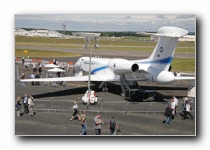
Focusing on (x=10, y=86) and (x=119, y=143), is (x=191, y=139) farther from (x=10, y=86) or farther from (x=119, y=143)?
(x=10, y=86)

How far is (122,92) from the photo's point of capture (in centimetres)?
2797

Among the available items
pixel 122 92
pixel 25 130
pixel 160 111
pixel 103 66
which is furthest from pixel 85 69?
pixel 25 130

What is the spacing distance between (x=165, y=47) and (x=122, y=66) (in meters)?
3.29

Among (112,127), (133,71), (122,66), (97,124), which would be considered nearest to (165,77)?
(133,71)

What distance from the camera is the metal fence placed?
74.4 feet

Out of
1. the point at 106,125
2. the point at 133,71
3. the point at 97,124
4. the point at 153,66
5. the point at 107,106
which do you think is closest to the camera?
the point at 97,124

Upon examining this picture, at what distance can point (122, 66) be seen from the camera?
26.1 m

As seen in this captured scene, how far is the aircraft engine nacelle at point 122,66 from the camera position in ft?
83.3

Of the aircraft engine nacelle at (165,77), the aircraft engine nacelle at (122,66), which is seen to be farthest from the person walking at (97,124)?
the aircraft engine nacelle at (122,66)

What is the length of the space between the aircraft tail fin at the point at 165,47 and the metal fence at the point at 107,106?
2938mm

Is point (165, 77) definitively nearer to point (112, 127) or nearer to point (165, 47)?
point (165, 47)

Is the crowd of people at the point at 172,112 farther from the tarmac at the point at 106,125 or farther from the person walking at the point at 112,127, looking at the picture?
the person walking at the point at 112,127

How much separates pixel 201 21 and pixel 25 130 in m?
10.3

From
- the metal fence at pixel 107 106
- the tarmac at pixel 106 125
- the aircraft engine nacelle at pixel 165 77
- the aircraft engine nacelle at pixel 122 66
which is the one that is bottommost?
the tarmac at pixel 106 125
